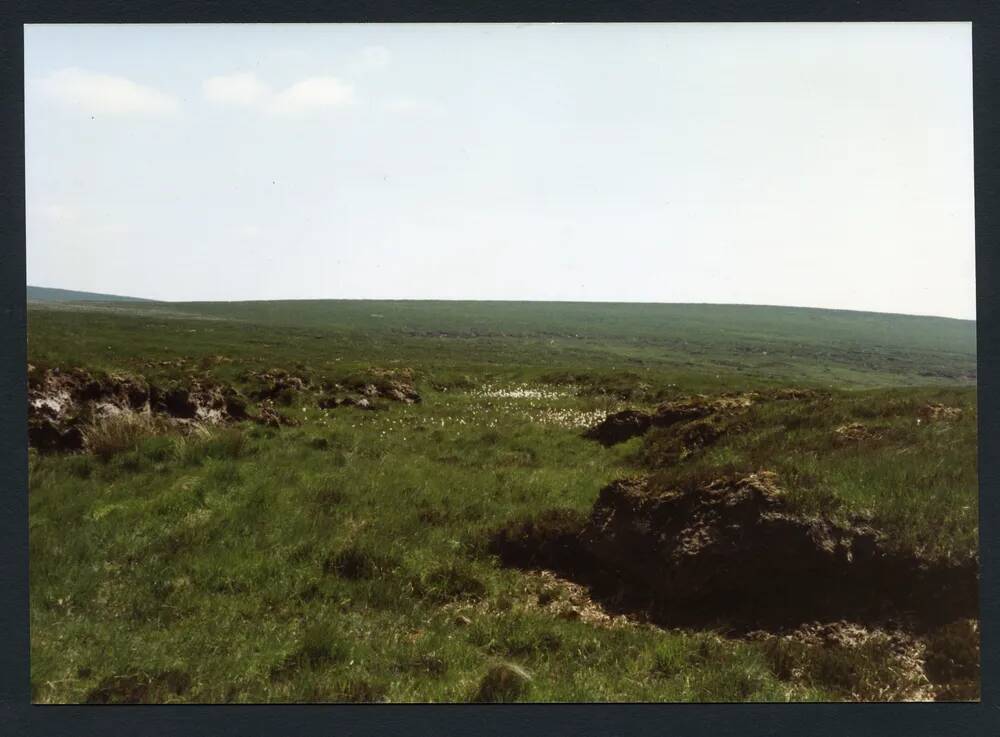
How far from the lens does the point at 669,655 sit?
584 centimetres

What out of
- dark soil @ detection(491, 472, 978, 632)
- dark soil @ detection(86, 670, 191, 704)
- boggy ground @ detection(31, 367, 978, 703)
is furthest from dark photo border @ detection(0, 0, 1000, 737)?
dark soil @ detection(86, 670, 191, 704)

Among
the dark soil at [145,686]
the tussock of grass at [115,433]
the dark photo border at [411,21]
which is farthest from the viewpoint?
the tussock of grass at [115,433]

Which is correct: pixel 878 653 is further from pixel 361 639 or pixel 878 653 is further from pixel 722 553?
pixel 361 639

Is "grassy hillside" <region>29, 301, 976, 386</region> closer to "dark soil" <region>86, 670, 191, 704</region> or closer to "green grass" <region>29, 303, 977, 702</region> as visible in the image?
"green grass" <region>29, 303, 977, 702</region>

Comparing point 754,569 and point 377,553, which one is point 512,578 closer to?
point 377,553

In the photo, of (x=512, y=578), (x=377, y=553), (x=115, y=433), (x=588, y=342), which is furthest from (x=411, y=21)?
(x=588, y=342)

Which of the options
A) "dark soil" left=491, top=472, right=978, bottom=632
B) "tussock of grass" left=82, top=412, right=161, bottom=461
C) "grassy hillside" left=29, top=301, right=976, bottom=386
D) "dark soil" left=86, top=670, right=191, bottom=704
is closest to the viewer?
"dark soil" left=86, top=670, right=191, bottom=704

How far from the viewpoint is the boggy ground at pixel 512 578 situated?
5.75 meters

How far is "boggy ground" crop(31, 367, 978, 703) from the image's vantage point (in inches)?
227

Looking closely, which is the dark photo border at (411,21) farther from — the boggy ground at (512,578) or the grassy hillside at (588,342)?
the grassy hillside at (588,342)

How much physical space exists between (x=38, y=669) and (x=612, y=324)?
259 ft

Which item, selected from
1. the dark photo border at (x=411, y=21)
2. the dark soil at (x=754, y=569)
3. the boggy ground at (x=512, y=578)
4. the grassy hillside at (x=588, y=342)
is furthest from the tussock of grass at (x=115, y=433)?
the dark soil at (x=754, y=569)

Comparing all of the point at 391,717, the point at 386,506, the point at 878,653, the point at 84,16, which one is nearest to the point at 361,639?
the point at 391,717

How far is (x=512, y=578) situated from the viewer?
699 cm
